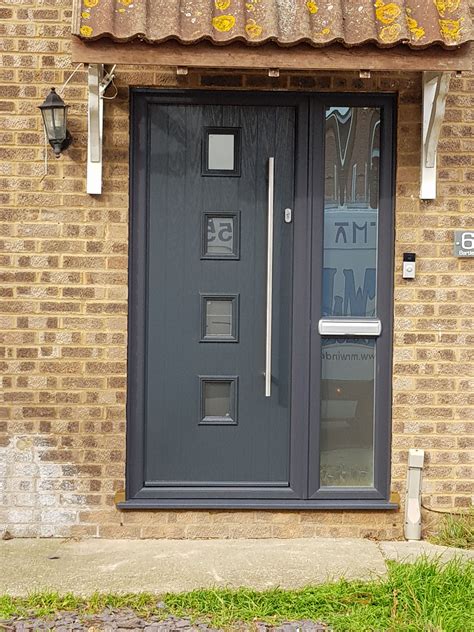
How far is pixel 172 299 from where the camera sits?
580 cm

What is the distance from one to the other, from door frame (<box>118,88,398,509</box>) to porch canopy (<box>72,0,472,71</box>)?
765mm

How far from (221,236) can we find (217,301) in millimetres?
406

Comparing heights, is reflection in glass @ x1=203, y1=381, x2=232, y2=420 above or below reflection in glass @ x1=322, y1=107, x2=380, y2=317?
below

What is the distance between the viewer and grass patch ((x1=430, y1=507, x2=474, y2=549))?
562 cm

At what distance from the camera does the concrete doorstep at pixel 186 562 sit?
4.93 meters

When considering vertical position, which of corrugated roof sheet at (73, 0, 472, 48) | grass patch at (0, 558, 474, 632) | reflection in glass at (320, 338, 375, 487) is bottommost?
grass patch at (0, 558, 474, 632)

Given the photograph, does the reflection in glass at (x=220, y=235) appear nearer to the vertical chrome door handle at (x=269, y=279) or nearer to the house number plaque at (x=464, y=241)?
the vertical chrome door handle at (x=269, y=279)

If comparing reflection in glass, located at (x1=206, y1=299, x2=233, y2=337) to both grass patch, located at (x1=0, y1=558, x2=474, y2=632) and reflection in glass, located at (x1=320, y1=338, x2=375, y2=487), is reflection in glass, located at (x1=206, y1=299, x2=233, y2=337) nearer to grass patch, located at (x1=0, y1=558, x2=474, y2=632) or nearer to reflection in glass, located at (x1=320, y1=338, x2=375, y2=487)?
reflection in glass, located at (x1=320, y1=338, x2=375, y2=487)

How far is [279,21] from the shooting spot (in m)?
4.98

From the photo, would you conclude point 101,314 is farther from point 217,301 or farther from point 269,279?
point 269,279

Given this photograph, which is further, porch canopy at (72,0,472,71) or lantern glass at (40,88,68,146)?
lantern glass at (40,88,68,146)

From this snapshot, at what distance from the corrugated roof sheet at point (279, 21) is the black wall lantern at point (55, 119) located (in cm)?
70

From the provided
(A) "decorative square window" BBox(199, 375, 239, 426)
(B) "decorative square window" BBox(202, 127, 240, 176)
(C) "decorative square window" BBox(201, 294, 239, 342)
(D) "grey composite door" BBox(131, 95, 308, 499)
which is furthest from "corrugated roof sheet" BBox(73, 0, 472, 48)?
(A) "decorative square window" BBox(199, 375, 239, 426)

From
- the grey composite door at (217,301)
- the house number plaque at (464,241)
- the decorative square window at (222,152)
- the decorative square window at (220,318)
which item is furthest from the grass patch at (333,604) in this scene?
the decorative square window at (222,152)
